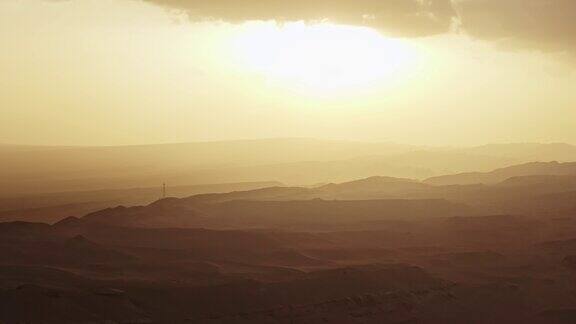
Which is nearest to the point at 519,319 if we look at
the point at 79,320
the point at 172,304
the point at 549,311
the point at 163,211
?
the point at 549,311

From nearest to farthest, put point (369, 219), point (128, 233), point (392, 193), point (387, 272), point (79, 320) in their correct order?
point (79, 320), point (387, 272), point (128, 233), point (369, 219), point (392, 193)

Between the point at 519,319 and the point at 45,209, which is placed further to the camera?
the point at 45,209

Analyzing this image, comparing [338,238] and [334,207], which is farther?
[334,207]

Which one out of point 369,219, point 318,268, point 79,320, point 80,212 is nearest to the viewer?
point 79,320

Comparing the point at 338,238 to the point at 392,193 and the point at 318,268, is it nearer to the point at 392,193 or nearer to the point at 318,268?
the point at 318,268

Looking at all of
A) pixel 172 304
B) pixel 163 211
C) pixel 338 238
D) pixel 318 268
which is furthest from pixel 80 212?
pixel 172 304

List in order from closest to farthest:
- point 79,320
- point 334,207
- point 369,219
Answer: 1. point 79,320
2. point 369,219
3. point 334,207

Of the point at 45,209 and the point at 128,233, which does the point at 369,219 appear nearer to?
the point at 128,233

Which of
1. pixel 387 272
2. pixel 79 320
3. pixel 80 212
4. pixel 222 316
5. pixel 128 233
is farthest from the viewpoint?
pixel 80 212
